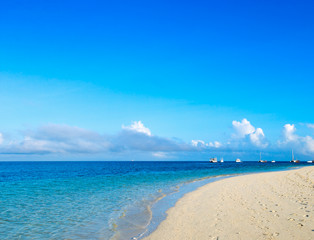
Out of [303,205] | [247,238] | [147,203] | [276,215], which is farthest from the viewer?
[147,203]

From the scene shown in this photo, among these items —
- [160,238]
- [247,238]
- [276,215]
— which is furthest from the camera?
[276,215]

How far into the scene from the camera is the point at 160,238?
1174 centimetres

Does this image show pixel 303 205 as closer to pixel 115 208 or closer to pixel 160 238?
pixel 160 238

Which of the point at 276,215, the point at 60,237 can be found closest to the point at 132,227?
the point at 60,237

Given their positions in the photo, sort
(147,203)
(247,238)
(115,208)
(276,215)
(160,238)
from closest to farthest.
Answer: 1. (247,238)
2. (160,238)
3. (276,215)
4. (115,208)
5. (147,203)

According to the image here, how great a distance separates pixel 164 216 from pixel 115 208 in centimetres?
487

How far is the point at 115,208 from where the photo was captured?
19547mm

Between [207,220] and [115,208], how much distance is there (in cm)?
852

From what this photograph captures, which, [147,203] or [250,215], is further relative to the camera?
[147,203]

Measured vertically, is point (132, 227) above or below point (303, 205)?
below

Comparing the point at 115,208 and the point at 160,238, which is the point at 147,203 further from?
the point at 160,238

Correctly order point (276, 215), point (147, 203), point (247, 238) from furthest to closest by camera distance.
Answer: point (147, 203), point (276, 215), point (247, 238)

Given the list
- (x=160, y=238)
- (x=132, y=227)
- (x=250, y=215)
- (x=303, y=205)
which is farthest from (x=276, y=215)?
(x=132, y=227)

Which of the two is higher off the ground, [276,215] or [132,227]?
[276,215]
